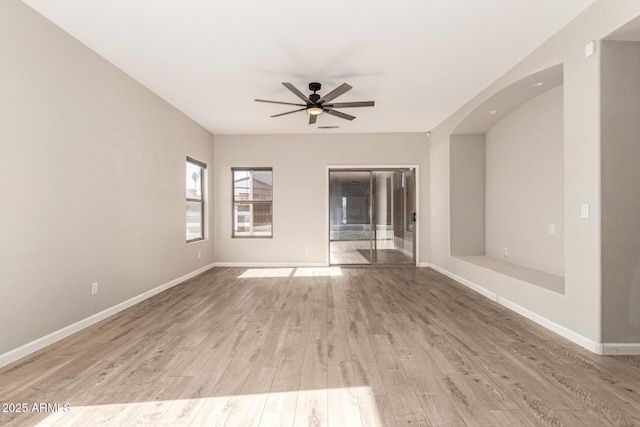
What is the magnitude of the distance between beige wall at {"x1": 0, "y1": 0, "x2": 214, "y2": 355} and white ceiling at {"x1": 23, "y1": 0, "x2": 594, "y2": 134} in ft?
1.16

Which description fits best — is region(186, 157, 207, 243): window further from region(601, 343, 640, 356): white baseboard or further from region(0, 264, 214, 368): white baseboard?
region(601, 343, 640, 356): white baseboard

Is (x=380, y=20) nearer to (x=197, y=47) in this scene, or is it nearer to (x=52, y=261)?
(x=197, y=47)

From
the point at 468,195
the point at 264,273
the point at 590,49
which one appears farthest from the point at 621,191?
the point at 264,273

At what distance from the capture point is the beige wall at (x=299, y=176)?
23.4 ft

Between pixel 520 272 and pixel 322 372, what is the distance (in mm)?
3279

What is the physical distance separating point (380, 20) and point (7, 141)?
3195 mm

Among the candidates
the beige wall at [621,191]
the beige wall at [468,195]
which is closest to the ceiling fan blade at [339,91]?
the beige wall at [621,191]

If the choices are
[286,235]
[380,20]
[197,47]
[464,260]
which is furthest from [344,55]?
[286,235]

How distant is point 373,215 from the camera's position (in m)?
7.16

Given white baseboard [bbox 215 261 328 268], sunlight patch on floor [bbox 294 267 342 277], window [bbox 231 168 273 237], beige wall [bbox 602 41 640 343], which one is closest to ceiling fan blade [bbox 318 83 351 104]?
beige wall [bbox 602 41 640 343]

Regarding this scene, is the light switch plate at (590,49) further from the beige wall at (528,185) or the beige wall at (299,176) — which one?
the beige wall at (299,176)

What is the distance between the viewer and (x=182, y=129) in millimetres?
5680

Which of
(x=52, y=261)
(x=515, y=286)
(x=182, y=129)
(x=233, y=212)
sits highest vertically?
(x=182, y=129)

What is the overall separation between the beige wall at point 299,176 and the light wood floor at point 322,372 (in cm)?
321
